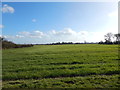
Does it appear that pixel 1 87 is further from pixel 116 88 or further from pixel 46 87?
pixel 116 88

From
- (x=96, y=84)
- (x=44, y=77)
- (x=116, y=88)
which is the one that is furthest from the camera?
(x=44, y=77)

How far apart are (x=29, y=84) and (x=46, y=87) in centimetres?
104

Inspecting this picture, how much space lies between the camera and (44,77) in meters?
8.03

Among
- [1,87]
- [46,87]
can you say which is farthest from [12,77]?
[46,87]

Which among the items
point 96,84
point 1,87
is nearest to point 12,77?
point 1,87

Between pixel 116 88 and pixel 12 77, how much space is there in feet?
20.3

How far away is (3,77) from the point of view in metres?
8.11

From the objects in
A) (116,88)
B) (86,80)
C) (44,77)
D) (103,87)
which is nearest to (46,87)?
(44,77)

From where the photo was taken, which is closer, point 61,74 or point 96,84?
point 96,84

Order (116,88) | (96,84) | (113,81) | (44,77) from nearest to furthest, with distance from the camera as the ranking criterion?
(116,88) < (96,84) < (113,81) < (44,77)

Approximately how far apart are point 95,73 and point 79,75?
1182 millimetres

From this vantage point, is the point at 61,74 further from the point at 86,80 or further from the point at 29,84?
the point at 29,84

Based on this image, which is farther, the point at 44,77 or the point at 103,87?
the point at 44,77

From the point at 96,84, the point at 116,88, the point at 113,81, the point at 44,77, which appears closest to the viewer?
the point at 116,88
